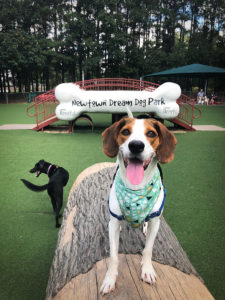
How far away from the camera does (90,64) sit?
28.4 meters

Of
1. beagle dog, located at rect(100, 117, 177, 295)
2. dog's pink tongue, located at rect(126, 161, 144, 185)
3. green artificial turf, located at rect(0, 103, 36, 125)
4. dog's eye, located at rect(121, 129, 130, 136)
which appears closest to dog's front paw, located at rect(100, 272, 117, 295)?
beagle dog, located at rect(100, 117, 177, 295)

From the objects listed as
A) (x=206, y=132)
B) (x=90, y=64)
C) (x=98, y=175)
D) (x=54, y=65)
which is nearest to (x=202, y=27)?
(x=90, y=64)

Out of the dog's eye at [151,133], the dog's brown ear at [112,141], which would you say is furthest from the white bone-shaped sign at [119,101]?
the dog's eye at [151,133]

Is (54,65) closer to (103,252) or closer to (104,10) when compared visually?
(104,10)

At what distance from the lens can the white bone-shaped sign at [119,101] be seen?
966 centimetres

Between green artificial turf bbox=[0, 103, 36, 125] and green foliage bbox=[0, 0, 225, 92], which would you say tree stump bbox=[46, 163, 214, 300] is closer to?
green artificial turf bbox=[0, 103, 36, 125]

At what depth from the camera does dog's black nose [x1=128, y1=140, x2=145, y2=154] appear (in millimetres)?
1521

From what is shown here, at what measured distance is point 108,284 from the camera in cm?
166

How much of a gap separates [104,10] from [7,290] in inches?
1302

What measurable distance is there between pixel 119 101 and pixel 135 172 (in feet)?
27.7

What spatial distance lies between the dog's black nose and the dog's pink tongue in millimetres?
111

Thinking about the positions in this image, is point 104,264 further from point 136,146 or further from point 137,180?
point 136,146

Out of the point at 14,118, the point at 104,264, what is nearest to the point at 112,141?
the point at 104,264

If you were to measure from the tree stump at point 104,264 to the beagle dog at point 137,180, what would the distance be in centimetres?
9
